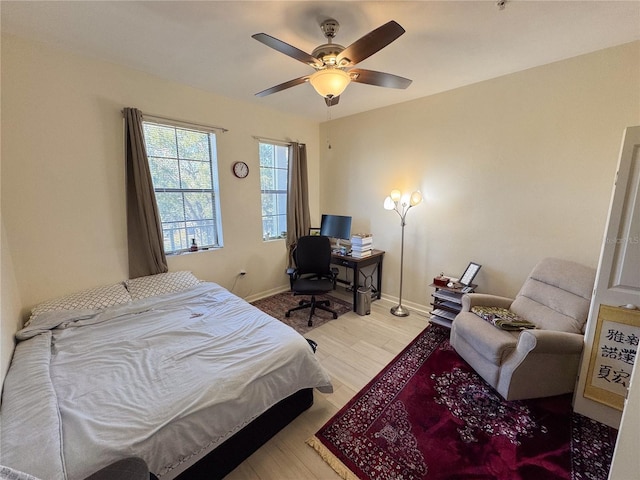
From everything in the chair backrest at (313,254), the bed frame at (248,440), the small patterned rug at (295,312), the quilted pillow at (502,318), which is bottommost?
the small patterned rug at (295,312)

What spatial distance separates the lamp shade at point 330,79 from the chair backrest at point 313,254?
1843mm

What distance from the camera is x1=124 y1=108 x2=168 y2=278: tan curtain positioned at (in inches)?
93.7

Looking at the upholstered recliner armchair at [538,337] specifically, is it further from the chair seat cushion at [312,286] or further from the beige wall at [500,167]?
the chair seat cushion at [312,286]

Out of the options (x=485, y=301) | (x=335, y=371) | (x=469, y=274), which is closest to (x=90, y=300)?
(x=335, y=371)

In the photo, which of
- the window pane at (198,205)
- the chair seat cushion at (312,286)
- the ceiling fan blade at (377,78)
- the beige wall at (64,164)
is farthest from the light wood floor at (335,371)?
the ceiling fan blade at (377,78)

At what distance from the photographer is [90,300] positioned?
2.13 meters

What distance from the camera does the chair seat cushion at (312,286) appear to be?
291cm

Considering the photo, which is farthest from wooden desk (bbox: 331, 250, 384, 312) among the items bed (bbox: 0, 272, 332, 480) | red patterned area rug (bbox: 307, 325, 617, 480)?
bed (bbox: 0, 272, 332, 480)

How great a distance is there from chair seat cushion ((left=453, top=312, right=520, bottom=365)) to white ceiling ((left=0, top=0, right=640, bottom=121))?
2.17m

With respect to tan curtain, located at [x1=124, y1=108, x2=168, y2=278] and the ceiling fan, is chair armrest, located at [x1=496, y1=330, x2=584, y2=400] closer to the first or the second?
the ceiling fan

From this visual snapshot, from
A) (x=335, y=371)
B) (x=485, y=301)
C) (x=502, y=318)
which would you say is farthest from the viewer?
(x=485, y=301)

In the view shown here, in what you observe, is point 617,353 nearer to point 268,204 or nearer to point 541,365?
point 541,365

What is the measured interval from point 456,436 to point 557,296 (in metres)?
1.42

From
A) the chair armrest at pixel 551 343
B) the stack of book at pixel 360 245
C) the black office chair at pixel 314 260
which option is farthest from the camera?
the stack of book at pixel 360 245
